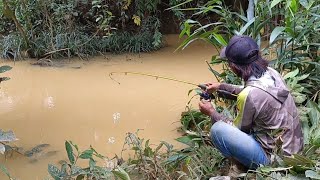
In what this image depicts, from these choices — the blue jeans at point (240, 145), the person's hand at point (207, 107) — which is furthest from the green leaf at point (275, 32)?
the blue jeans at point (240, 145)

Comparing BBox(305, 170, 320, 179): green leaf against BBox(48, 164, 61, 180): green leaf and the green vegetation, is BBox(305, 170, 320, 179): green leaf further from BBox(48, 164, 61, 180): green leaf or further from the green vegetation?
the green vegetation

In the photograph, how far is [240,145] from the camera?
2.22m

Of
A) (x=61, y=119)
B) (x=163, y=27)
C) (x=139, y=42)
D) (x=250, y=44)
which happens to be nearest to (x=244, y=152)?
(x=250, y=44)

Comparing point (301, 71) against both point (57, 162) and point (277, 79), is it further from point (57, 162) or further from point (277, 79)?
point (57, 162)

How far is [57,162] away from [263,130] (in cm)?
176

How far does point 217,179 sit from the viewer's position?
2.24 metres

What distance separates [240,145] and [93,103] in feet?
8.64

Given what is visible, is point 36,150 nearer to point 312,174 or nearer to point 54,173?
point 54,173

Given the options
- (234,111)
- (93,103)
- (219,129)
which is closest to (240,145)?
(219,129)

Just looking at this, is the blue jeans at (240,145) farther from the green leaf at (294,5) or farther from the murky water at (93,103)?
the murky water at (93,103)

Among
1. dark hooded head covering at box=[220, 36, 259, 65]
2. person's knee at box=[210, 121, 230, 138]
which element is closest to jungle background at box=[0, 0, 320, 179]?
person's knee at box=[210, 121, 230, 138]

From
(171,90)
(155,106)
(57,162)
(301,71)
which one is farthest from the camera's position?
(171,90)

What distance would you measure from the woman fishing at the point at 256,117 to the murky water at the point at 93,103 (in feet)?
4.56

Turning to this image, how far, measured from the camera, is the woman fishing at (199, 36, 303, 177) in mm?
2117
